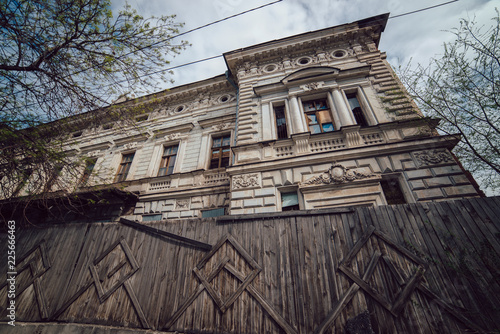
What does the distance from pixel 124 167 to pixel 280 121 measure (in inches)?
378

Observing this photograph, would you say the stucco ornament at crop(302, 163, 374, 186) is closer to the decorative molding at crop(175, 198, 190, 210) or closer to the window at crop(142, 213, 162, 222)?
the decorative molding at crop(175, 198, 190, 210)

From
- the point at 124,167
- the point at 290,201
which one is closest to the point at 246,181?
the point at 290,201

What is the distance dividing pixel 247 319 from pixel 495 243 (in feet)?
12.9

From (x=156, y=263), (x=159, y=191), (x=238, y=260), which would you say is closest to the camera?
(x=238, y=260)

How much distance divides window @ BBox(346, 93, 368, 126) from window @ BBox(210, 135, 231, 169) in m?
6.08

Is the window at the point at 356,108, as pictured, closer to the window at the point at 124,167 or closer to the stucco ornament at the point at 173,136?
the stucco ornament at the point at 173,136

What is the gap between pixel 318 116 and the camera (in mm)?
8141

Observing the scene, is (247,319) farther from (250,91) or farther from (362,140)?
(250,91)

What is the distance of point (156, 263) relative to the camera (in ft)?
12.4

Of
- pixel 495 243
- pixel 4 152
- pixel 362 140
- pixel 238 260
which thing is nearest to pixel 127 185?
pixel 4 152

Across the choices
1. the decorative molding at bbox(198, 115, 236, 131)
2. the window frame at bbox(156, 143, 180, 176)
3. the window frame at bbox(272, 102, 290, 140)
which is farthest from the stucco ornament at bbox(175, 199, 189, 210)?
the window frame at bbox(272, 102, 290, 140)

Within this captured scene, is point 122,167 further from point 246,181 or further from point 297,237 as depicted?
point 297,237

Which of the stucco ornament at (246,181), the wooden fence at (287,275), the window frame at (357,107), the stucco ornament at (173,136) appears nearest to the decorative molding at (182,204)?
the stucco ornament at (246,181)

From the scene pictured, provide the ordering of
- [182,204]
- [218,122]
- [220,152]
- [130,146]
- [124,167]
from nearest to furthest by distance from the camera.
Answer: [182,204] < [220,152] < [218,122] < [124,167] < [130,146]
